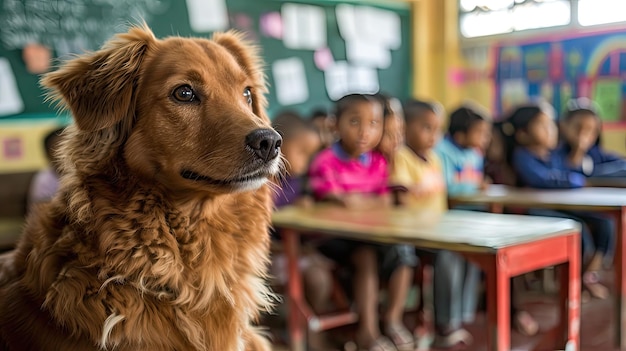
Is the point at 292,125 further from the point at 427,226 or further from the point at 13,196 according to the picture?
the point at 13,196

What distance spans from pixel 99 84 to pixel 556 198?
8.21ft

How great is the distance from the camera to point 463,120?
3482mm

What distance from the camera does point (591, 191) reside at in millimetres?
3305

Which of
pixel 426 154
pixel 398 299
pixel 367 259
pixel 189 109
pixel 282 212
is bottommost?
pixel 398 299

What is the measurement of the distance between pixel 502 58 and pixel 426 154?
257 cm

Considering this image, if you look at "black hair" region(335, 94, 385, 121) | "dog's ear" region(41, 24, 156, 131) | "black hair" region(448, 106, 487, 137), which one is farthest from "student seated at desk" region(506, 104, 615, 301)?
"dog's ear" region(41, 24, 156, 131)

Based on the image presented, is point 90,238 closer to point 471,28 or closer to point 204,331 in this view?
point 204,331

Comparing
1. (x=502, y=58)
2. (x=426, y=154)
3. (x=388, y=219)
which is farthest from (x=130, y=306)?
(x=502, y=58)

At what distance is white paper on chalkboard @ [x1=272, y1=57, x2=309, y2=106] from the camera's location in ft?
15.3

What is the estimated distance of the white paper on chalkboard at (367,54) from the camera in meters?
5.16

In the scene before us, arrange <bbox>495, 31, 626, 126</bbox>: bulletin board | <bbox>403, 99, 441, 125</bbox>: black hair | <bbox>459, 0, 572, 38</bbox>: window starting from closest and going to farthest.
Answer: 1. <bbox>403, 99, 441, 125</bbox>: black hair
2. <bbox>495, 31, 626, 126</bbox>: bulletin board
3. <bbox>459, 0, 572, 38</bbox>: window

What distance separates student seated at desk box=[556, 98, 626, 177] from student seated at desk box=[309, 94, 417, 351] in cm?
165

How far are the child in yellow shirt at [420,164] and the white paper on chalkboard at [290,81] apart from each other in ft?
5.42

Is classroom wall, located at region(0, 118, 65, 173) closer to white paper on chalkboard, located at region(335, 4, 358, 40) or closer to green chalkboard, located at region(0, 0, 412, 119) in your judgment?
green chalkboard, located at region(0, 0, 412, 119)
